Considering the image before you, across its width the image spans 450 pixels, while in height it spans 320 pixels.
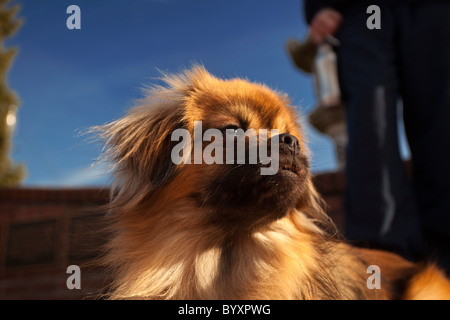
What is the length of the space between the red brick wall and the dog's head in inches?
103

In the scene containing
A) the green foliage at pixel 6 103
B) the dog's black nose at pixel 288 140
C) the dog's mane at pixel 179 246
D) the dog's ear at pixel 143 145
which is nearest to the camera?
the dog's black nose at pixel 288 140

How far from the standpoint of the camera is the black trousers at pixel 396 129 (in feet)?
→ 9.02

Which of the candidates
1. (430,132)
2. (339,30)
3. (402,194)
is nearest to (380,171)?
(402,194)

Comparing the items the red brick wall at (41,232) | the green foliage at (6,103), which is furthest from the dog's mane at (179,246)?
the green foliage at (6,103)

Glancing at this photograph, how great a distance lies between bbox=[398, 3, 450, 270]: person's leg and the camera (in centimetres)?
276

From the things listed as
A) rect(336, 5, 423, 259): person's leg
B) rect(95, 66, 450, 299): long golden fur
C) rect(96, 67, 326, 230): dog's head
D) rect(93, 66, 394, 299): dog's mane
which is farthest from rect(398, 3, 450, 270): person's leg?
rect(96, 67, 326, 230): dog's head

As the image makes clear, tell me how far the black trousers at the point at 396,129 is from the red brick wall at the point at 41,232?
6.00 feet

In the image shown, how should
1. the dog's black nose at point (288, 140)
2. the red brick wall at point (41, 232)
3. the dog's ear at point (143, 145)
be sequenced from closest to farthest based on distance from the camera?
the dog's black nose at point (288, 140) → the dog's ear at point (143, 145) → the red brick wall at point (41, 232)

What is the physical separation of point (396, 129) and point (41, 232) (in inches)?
179

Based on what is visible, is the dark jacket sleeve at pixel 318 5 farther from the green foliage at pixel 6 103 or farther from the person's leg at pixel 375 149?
the green foliage at pixel 6 103

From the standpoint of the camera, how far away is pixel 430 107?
2.82 m

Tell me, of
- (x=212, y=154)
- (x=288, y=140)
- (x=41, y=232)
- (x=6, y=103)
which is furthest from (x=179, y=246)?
(x=6, y=103)

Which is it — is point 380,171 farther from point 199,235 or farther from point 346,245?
point 199,235

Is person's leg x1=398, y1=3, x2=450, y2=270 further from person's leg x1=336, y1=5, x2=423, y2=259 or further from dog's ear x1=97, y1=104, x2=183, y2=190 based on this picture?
dog's ear x1=97, y1=104, x2=183, y2=190
